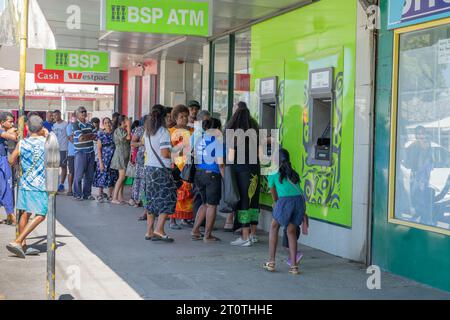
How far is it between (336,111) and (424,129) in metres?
1.71

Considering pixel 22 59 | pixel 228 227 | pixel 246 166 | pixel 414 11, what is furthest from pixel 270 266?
pixel 22 59

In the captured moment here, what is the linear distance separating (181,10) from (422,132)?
3.60m

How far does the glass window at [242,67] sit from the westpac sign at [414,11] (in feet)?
14.3

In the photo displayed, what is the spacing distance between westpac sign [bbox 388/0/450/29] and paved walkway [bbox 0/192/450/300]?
2713mm

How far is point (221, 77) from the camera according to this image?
1261 cm

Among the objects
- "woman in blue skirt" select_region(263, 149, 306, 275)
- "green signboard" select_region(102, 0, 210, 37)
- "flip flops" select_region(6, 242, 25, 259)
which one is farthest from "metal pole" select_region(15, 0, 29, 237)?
"woman in blue skirt" select_region(263, 149, 306, 275)

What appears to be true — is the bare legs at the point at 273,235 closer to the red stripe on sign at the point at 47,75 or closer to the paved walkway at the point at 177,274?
the paved walkway at the point at 177,274

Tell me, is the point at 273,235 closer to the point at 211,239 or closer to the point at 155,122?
the point at 211,239

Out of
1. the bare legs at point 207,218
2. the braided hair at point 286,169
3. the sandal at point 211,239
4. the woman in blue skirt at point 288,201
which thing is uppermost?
the braided hair at point 286,169

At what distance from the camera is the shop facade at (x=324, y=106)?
7.68 meters

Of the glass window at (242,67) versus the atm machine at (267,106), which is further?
the glass window at (242,67)

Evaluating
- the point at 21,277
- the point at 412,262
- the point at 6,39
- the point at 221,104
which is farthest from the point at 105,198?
the point at 412,262

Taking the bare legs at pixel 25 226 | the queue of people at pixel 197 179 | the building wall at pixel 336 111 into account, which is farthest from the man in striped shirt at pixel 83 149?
the bare legs at pixel 25 226

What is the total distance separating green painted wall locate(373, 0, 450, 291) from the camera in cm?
661
